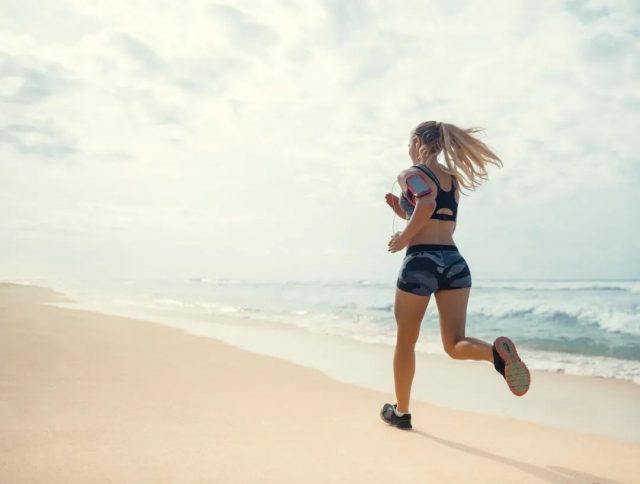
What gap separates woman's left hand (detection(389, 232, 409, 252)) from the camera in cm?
359

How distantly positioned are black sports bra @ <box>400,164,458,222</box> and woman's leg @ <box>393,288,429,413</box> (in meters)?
0.58

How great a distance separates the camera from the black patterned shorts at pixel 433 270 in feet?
11.9

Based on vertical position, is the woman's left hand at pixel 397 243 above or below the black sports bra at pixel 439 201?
below

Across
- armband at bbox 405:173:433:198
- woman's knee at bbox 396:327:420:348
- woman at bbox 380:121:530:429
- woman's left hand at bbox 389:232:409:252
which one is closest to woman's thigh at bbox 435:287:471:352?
woman at bbox 380:121:530:429

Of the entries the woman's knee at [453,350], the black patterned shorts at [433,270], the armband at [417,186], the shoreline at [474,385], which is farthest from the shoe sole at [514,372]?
the shoreline at [474,385]

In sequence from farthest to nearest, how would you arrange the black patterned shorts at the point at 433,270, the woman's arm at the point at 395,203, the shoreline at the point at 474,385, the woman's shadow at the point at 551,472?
the shoreline at the point at 474,385
the woman's arm at the point at 395,203
the black patterned shorts at the point at 433,270
the woman's shadow at the point at 551,472

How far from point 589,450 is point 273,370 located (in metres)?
3.23

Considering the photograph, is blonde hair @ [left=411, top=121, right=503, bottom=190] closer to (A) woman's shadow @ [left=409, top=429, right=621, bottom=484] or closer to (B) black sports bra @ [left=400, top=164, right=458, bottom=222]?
(B) black sports bra @ [left=400, top=164, right=458, bottom=222]

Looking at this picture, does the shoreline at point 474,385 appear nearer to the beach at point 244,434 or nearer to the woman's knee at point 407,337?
the beach at point 244,434

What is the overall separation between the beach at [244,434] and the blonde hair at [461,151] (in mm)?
1808

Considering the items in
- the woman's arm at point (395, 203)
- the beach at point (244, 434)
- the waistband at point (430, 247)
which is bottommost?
the beach at point (244, 434)

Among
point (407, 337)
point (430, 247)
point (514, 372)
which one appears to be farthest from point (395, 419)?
point (430, 247)

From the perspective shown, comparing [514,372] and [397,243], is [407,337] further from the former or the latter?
[514,372]

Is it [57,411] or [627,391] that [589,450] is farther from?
[57,411]
